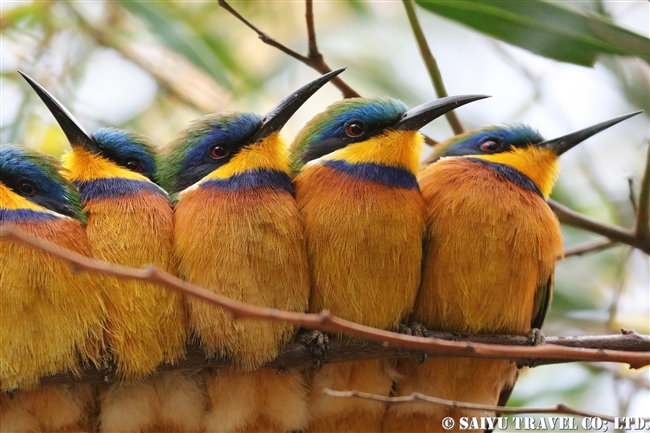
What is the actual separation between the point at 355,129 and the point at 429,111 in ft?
1.11

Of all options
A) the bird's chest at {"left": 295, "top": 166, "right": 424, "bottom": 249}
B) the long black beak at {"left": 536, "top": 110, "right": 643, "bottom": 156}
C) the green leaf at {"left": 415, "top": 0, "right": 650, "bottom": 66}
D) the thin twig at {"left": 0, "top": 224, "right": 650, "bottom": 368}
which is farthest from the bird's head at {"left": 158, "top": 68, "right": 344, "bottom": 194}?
the thin twig at {"left": 0, "top": 224, "right": 650, "bottom": 368}

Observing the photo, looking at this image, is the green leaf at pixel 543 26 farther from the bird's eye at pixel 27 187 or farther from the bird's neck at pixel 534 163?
the bird's eye at pixel 27 187

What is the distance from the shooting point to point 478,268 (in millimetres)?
3445

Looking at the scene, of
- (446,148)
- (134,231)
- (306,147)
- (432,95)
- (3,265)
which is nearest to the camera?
(3,265)

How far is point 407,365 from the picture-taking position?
142 inches

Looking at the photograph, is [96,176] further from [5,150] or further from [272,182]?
[272,182]

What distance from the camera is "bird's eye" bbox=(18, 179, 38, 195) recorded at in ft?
10.8

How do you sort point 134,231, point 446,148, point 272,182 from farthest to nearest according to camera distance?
1. point 446,148
2. point 272,182
3. point 134,231

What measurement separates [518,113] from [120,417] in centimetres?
363

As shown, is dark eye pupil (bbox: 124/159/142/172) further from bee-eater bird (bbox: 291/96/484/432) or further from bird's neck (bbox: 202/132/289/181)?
bee-eater bird (bbox: 291/96/484/432)

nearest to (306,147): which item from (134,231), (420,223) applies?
(420,223)

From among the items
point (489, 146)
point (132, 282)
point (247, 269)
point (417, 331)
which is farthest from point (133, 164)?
point (489, 146)

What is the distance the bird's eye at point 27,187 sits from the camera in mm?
3293

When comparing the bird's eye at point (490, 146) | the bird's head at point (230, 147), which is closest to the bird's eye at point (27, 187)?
the bird's head at point (230, 147)
